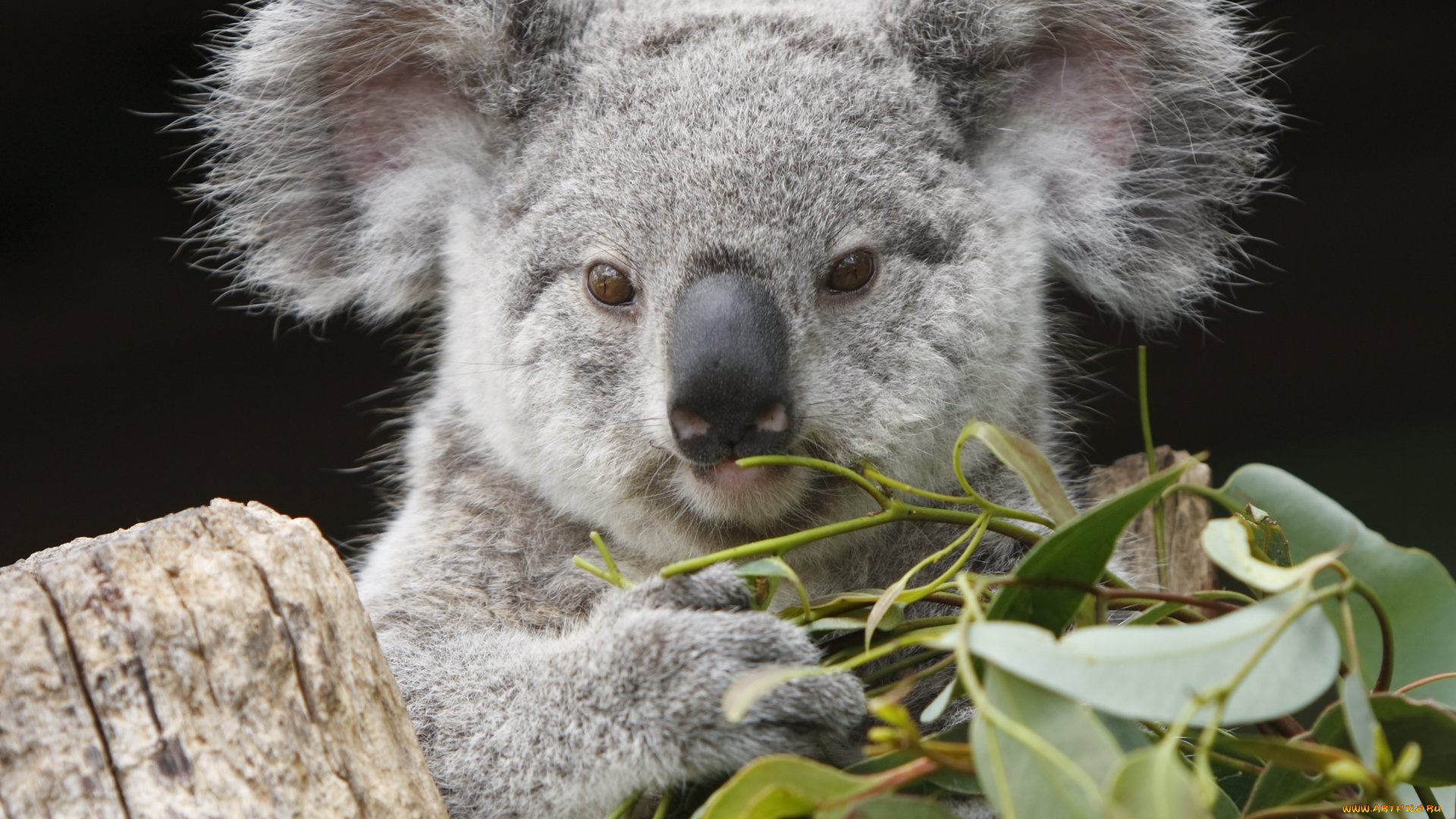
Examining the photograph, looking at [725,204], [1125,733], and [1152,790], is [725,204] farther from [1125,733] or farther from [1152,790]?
[1152,790]

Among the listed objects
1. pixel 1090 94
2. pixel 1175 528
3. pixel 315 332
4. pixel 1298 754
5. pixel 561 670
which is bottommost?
pixel 315 332

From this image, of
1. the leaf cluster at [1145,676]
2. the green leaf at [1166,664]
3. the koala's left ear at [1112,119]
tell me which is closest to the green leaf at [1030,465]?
the leaf cluster at [1145,676]

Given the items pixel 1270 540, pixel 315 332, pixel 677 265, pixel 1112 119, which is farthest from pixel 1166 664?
pixel 315 332

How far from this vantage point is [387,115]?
193 cm

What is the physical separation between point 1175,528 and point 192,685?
68.7 inches

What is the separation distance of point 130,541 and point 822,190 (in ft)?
2.77

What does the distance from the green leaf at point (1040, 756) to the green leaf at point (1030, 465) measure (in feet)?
0.74

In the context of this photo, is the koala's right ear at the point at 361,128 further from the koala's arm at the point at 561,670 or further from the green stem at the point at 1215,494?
the green stem at the point at 1215,494

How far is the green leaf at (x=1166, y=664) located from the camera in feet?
2.77

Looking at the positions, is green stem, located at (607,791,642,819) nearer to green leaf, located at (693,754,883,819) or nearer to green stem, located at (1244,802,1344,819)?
green leaf, located at (693,754,883,819)

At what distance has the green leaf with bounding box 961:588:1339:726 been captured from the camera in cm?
84

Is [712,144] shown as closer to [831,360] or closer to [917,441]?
[831,360]

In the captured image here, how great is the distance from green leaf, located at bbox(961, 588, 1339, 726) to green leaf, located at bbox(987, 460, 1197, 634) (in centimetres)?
11

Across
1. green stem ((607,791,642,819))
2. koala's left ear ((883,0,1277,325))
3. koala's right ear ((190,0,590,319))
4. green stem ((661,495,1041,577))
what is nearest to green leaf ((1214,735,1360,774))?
green stem ((661,495,1041,577))
